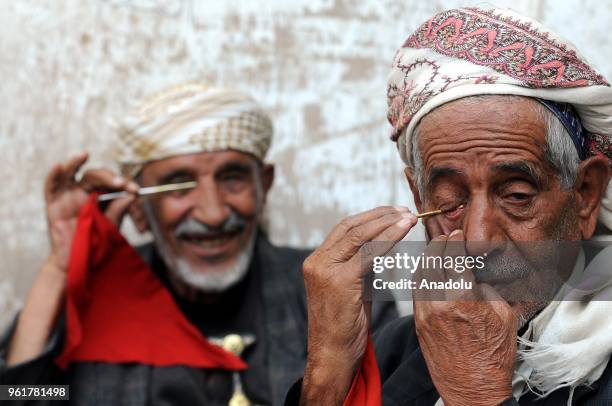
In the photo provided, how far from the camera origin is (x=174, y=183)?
4520 millimetres

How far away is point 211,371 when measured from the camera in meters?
4.22

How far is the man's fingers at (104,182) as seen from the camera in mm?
4469

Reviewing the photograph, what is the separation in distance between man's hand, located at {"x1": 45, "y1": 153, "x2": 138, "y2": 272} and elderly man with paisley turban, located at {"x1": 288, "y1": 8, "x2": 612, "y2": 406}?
2.08m

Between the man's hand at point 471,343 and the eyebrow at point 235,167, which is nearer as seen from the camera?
the man's hand at point 471,343

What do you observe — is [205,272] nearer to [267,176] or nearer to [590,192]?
[267,176]

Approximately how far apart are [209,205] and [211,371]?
2.38ft

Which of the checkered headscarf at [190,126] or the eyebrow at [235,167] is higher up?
the checkered headscarf at [190,126]

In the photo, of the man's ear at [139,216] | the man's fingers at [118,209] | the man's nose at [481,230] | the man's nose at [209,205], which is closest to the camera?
the man's nose at [481,230]

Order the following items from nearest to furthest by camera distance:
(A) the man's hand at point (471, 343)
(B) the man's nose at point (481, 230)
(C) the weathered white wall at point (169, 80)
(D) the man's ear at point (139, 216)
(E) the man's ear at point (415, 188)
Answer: (A) the man's hand at point (471, 343)
(B) the man's nose at point (481, 230)
(E) the man's ear at point (415, 188)
(D) the man's ear at point (139, 216)
(C) the weathered white wall at point (169, 80)

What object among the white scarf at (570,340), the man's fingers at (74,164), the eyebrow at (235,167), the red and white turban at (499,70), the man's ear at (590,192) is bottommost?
the white scarf at (570,340)

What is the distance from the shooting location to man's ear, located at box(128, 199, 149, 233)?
4.73 meters

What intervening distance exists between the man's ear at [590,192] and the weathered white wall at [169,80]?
2504 mm

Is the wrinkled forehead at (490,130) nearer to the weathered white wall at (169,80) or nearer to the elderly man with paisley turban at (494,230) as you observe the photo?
the elderly man with paisley turban at (494,230)

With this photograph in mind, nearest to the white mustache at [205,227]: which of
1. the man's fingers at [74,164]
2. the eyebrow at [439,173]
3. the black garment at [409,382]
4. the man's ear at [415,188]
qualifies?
the man's fingers at [74,164]
